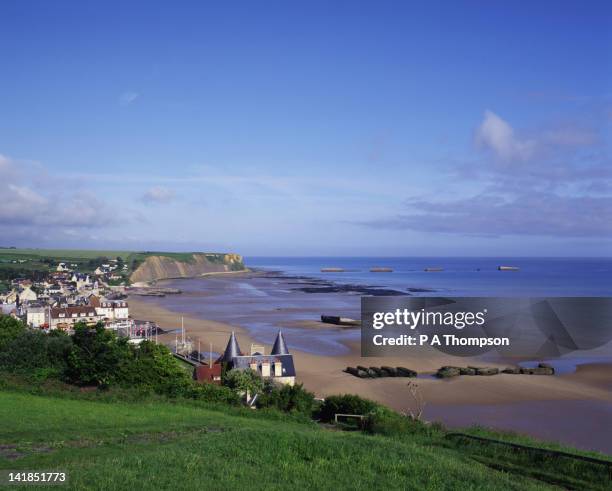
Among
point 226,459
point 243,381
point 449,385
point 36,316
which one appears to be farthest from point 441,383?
point 36,316

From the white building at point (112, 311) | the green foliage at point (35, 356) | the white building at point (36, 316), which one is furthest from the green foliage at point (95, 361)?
the white building at point (112, 311)

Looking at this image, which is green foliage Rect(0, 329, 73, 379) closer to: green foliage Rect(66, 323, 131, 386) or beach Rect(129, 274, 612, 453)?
green foliage Rect(66, 323, 131, 386)

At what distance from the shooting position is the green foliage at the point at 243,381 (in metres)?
19.8

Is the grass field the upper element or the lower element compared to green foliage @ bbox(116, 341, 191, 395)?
upper

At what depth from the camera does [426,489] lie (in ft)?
25.3

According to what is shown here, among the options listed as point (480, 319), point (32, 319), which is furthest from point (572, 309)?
point (32, 319)

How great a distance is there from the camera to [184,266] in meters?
148

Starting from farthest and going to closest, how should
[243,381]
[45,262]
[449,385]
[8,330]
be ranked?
[45,262]
[449,385]
[8,330]
[243,381]

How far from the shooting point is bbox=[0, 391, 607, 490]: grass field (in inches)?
305

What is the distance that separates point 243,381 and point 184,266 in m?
131

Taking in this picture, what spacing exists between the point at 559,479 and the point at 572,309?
4677 cm

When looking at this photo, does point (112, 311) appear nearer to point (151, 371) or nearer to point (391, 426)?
point (151, 371)

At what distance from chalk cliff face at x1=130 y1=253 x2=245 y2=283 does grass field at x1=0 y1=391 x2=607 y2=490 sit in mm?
101077

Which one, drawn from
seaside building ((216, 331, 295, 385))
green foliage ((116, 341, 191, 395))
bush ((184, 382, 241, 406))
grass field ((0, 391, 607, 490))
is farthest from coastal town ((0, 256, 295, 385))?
grass field ((0, 391, 607, 490))
